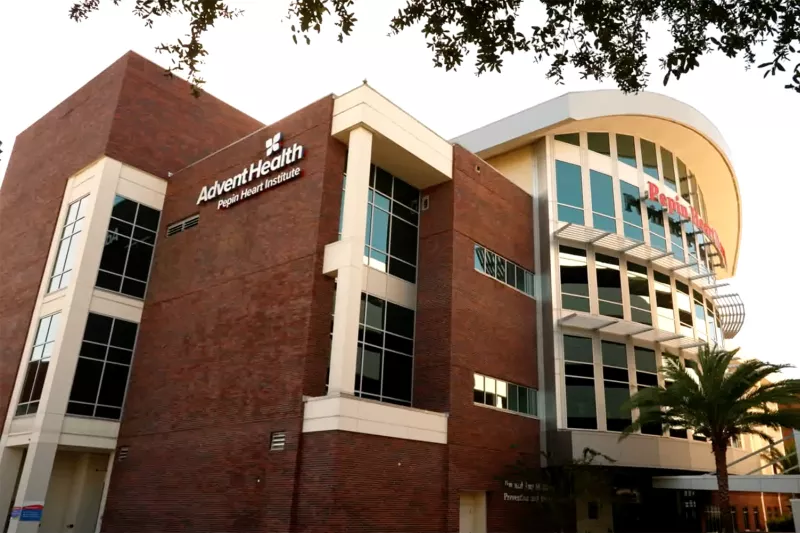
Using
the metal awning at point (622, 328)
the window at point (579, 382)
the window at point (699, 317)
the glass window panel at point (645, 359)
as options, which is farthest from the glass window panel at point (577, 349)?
the window at point (699, 317)

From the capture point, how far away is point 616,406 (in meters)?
27.3

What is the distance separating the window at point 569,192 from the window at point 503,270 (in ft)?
10.4

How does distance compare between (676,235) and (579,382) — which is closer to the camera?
(579,382)

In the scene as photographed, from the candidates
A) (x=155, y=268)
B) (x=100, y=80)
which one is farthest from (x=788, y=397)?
(x=100, y=80)

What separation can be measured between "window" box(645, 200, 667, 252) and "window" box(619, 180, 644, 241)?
2.21 ft

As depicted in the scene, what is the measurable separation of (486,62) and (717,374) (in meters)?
17.4

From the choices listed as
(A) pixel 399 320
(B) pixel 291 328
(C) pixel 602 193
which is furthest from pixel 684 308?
(B) pixel 291 328

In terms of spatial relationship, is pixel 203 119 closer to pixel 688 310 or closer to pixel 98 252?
pixel 98 252

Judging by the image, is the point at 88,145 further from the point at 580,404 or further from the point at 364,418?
the point at 580,404

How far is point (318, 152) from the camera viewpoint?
72.5ft

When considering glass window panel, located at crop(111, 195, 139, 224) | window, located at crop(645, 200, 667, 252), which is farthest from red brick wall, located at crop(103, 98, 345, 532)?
window, located at crop(645, 200, 667, 252)

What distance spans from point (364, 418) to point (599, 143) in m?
19.3

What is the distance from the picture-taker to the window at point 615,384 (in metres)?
27.0

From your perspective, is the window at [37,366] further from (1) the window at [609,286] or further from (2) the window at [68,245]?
(1) the window at [609,286]
